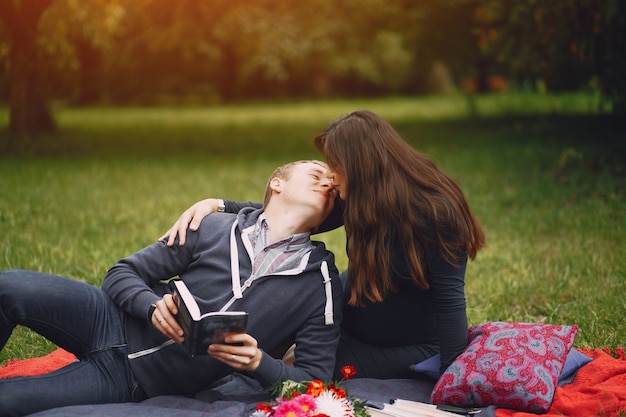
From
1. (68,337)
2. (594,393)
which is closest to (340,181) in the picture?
(68,337)

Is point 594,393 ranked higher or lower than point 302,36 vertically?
lower

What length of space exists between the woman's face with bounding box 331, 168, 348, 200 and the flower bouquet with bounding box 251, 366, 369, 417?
804 mm

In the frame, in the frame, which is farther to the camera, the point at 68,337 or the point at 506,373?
the point at 506,373

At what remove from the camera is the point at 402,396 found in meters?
3.56

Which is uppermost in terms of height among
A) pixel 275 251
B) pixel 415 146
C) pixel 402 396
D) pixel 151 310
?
pixel 275 251

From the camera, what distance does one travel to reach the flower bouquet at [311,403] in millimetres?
2730

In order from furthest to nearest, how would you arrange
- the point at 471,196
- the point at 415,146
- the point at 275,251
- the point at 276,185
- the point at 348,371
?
the point at 415,146, the point at 471,196, the point at 348,371, the point at 276,185, the point at 275,251

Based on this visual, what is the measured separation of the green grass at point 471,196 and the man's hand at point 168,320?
1.67m

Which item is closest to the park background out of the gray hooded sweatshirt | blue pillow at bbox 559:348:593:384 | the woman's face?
blue pillow at bbox 559:348:593:384

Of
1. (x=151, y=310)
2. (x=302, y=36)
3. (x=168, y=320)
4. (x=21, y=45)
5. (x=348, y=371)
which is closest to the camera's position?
(x=168, y=320)

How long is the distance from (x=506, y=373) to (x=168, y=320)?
1472 mm

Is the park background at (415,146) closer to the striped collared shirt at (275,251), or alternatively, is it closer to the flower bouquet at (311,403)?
the striped collared shirt at (275,251)

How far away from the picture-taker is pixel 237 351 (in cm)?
284

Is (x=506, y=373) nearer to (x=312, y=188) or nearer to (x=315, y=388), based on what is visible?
(x=315, y=388)
